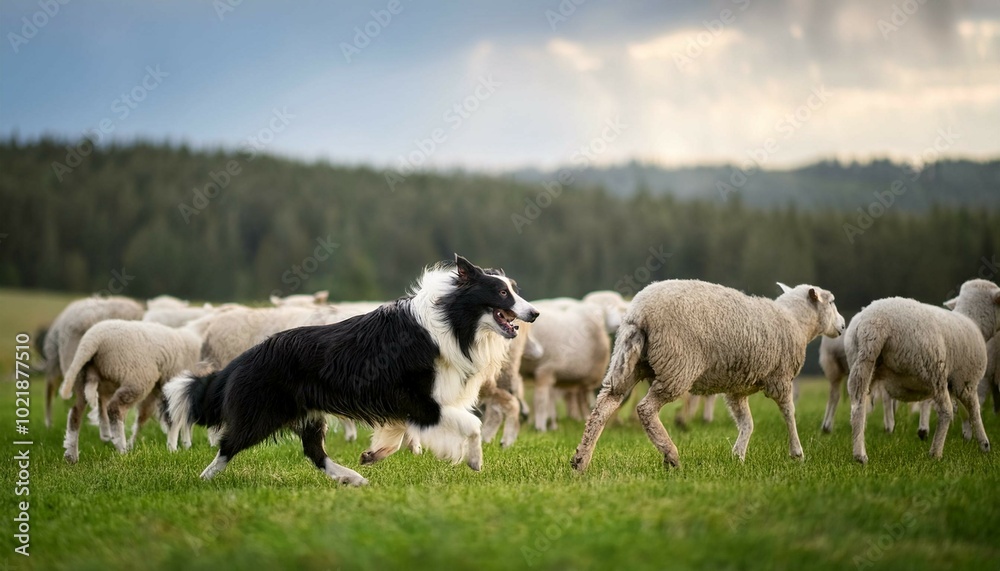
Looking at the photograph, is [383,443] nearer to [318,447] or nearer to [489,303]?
[318,447]

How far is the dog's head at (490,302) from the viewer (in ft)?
29.2

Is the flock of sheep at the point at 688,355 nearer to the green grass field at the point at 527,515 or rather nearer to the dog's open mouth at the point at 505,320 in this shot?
the green grass field at the point at 527,515

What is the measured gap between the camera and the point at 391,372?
28.8 ft

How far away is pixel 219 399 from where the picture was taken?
30.0 feet

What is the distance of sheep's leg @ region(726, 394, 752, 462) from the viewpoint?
10.7 meters

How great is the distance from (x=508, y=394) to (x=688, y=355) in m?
3.81

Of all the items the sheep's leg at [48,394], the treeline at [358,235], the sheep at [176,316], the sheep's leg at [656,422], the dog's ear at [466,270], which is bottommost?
the sheep's leg at [48,394]

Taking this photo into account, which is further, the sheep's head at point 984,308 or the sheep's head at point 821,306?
the sheep's head at point 984,308

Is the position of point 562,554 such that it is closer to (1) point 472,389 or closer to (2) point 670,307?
(1) point 472,389

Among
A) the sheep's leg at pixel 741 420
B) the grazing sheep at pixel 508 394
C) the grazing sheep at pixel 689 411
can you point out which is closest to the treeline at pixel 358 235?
the grazing sheep at pixel 689 411

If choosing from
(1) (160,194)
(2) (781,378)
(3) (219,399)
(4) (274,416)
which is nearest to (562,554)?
(4) (274,416)

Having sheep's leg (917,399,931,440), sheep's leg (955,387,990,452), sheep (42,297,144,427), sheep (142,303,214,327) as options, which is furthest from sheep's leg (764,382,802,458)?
sheep (42,297,144,427)

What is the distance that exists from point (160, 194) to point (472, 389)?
293 ft

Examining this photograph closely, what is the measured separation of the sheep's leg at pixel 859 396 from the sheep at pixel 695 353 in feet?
2.13
